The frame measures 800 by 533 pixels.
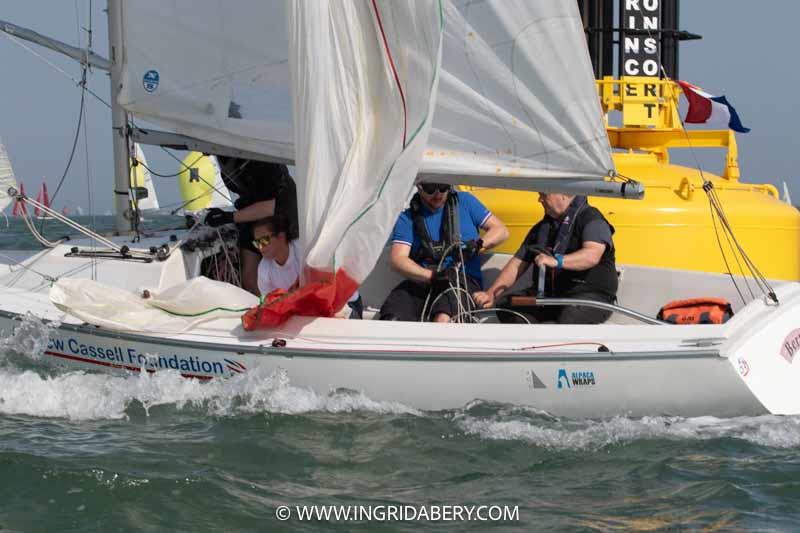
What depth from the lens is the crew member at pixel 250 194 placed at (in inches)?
271

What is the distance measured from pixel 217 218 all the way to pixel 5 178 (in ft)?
4.52

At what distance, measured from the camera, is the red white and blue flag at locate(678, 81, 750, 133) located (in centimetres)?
930

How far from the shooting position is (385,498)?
4305 millimetres

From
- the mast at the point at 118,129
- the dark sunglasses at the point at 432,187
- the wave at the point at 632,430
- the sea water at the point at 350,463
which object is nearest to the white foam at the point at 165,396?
the sea water at the point at 350,463

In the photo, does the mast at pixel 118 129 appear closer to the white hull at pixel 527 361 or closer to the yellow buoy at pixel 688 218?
the white hull at pixel 527 361

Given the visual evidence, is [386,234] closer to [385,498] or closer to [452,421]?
[452,421]

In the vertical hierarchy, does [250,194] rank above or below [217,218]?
above

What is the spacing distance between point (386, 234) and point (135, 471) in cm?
169

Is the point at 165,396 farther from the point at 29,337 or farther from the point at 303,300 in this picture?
the point at 29,337

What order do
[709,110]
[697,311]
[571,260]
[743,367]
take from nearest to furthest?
1. [743,367]
2. [697,311]
3. [571,260]
4. [709,110]

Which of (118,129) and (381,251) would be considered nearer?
(381,251)

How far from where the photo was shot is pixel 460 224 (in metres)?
6.38

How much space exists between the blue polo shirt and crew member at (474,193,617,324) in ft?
0.79

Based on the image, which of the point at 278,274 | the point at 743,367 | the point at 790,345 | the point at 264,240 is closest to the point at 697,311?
the point at 790,345
